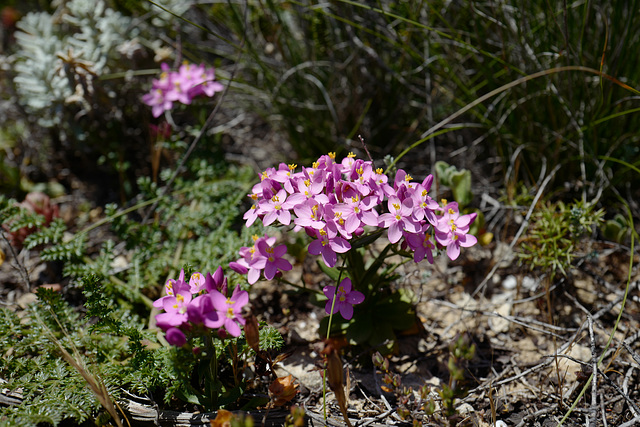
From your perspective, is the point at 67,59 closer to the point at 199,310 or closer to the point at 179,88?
the point at 179,88

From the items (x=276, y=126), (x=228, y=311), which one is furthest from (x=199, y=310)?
(x=276, y=126)

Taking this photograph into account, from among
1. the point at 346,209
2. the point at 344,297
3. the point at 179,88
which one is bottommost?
the point at 344,297

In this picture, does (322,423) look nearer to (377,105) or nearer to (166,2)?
(377,105)

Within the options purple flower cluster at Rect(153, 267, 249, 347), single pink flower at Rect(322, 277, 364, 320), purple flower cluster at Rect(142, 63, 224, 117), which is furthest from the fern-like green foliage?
purple flower cluster at Rect(142, 63, 224, 117)

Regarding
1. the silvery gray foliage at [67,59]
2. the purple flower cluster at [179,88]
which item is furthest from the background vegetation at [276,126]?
the purple flower cluster at [179,88]

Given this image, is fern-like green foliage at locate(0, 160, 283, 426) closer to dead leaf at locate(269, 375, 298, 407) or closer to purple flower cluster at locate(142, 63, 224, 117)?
dead leaf at locate(269, 375, 298, 407)
